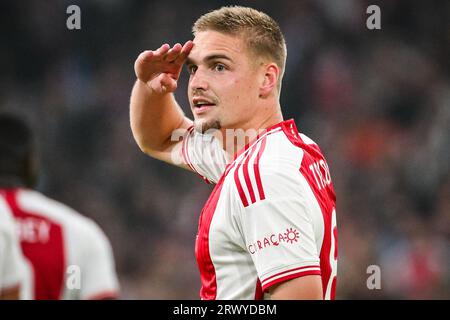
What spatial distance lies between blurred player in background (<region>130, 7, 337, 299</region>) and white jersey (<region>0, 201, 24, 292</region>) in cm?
65

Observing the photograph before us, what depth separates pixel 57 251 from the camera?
276 cm

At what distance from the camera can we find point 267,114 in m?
3.38

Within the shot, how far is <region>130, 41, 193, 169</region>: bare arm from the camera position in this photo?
3.52m

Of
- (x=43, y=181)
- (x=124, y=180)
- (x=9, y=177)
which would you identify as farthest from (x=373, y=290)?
(x=9, y=177)

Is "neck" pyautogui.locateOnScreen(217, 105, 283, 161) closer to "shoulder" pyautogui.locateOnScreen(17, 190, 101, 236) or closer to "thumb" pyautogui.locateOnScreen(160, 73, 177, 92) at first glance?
"thumb" pyautogui.locateOnScreen(160, 73, 177, 92)

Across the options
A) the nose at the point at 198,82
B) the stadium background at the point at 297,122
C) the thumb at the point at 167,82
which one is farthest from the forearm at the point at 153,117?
the stadium background at the point at 297,122

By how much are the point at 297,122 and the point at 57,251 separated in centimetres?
635

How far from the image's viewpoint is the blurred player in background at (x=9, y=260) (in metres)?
2.66

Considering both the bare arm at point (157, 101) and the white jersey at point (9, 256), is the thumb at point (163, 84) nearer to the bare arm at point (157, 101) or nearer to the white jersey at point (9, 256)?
the bare arm at point (157, 101)

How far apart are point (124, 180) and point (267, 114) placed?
18.6ft

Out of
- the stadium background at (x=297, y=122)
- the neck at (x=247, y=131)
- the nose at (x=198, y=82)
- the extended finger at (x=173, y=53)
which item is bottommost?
the neck at (x=247, y=131)

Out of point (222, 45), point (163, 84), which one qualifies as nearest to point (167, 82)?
point (163, 84)

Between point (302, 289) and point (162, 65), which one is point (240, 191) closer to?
point (302, 289)

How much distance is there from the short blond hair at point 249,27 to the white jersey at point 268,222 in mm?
346
